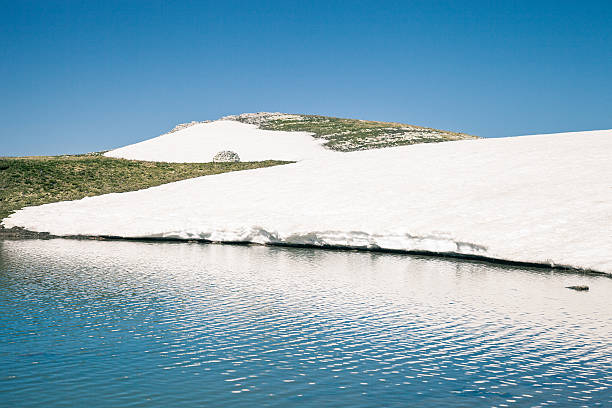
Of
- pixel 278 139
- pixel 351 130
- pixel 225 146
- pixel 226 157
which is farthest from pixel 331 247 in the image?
pixel 351 130

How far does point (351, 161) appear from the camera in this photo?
196ft

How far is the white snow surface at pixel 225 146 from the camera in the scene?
309 ft

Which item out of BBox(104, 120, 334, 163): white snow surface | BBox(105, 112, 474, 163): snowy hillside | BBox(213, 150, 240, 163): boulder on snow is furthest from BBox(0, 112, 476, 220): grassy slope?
BBox(213, 150, 240, 163): boulder on snow

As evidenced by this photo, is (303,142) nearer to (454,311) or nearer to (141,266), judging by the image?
(141,266)

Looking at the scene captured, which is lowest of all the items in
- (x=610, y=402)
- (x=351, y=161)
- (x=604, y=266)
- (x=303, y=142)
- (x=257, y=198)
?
(x=610, y=402)

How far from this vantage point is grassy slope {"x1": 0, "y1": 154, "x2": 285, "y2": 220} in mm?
54250

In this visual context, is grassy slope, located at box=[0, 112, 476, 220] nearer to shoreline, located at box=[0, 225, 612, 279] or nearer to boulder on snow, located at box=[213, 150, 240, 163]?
shoreline, located at box=[0, 225, 612, 279]

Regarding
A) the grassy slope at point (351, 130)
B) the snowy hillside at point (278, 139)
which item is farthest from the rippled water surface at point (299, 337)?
the grassy slope at point (351, 130)

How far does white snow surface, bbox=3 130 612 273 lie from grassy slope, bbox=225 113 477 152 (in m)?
40.4

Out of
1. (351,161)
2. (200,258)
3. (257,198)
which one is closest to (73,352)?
(200,258)

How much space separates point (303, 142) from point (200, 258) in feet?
240

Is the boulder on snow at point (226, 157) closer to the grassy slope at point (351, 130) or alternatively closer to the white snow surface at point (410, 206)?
the grassy slope at point (351, 130)

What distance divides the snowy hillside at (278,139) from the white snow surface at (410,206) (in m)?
34.8

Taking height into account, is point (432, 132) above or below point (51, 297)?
above
